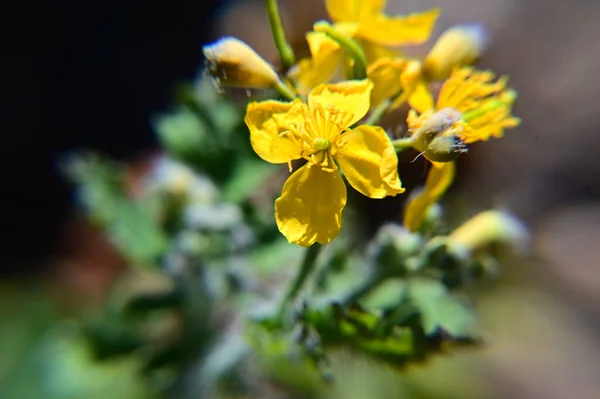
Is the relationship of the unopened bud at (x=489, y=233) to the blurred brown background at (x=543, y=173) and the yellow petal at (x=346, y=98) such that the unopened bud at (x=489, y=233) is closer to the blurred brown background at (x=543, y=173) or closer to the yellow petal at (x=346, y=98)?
the yellow petal at (x=346, y=98)

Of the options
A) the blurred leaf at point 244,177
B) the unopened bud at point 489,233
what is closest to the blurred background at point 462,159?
the blurred leaf at point 244,177

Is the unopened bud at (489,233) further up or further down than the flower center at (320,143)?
further down

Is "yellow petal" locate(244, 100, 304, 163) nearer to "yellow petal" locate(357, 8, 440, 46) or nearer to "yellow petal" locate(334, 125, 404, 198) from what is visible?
"yellow petal" locate(334, 125, 404, 198)

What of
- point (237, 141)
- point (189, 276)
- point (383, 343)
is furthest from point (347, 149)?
point (189, 276)

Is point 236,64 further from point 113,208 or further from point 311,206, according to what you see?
point 113,208

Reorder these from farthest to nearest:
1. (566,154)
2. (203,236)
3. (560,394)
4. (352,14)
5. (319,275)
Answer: (566,154), (560,394), (203,236), (319,275), (352,14)

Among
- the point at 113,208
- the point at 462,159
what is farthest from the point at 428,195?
the point at 462,159

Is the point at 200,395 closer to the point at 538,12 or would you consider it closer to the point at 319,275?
the point at 319,275
